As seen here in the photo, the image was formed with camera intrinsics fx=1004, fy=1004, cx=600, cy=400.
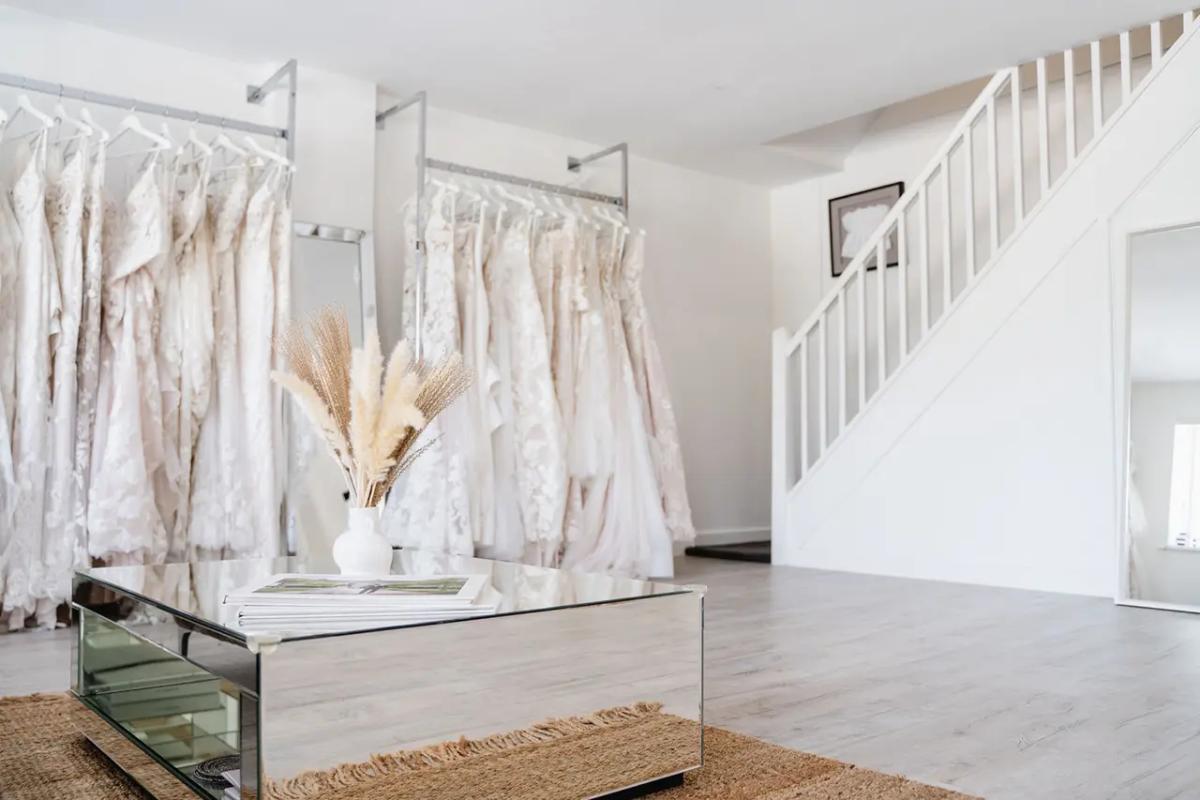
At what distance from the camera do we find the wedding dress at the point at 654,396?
496 cm

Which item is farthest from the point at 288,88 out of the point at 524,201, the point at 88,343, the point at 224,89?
the point at 88,343

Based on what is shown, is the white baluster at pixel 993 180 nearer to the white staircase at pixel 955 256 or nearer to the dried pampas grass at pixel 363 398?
the white staircase at pixel 955 256

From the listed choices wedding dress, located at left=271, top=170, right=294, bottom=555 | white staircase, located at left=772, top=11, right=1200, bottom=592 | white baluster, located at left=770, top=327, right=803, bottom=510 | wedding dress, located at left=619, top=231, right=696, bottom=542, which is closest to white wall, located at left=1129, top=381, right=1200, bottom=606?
white staircase, located at left=772, top=11, right=1200, bottom=592

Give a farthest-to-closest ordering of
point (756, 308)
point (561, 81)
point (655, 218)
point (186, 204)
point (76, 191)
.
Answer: point (756, 308), point (655, 218), point (561, 81), point (186, 204), point (76, 191)

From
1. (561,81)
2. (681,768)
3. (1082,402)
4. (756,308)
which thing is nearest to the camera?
(681,768)

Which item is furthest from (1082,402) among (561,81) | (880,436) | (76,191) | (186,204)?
(76,191)

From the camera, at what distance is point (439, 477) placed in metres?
4.18

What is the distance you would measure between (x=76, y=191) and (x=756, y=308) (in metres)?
4.14

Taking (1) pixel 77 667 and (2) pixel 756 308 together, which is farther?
(2) pixel 756 308

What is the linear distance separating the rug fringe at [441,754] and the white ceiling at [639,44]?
9.55 feet

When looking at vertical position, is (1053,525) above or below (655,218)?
below

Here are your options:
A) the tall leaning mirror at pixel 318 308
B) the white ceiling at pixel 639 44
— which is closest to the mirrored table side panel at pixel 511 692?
the tall leaning mirror at pixel 318 308

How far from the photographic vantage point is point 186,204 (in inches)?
145

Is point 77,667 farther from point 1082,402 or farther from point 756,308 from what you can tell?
point 756,308
